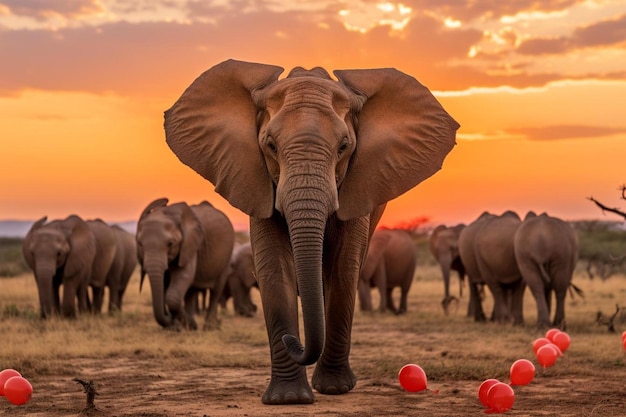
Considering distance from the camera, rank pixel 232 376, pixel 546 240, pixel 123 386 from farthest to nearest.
A: pixel 546 240 → pixel 232 376 → pixel 123 386

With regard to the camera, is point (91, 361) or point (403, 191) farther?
point (91, 361)

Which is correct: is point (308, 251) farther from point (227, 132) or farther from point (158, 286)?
point (158, 286)

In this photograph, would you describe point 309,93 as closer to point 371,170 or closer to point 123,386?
point 371,170

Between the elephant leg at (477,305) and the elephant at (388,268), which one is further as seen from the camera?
the elephant at (388,268)

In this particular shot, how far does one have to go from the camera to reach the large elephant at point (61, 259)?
1983 centimetres

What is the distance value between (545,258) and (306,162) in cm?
1079

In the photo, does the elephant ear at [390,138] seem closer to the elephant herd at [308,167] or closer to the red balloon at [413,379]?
the elephant herd at [308,167]

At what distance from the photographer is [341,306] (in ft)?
31.7

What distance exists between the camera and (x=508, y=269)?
1955 centimetres

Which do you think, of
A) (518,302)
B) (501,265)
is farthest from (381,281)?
(518,302)

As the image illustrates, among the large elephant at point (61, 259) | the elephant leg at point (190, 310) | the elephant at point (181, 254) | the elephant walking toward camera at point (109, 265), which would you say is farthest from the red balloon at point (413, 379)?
the elephant walking toward camera at point (109, 265)

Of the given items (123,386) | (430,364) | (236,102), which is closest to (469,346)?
(430,364)

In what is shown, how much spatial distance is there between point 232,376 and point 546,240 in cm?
817

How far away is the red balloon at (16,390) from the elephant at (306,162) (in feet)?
6.62
